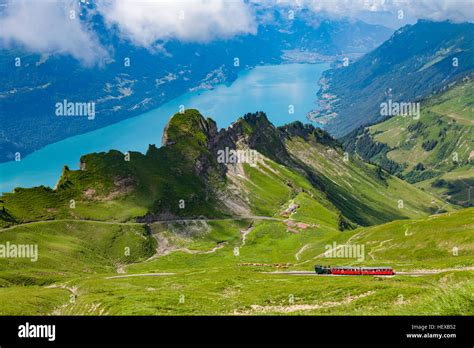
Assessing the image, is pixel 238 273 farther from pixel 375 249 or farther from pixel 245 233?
pixel 245 233

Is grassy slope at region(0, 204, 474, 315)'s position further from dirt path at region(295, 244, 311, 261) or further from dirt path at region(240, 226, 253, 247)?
dirt path at region(240, 226, 253, 247)

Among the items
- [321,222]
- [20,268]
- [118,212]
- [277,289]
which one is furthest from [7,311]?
[321,222]

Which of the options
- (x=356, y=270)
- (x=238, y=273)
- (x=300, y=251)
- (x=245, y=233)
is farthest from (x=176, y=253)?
(x=356, y=270)

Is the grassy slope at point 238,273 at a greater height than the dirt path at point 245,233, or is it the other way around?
the dirt path at point 245,233

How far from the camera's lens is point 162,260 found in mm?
152000

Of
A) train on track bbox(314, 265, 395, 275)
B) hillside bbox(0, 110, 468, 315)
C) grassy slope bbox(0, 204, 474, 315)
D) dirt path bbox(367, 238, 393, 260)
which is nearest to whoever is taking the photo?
grassy slope bbox(0, 204, 474, 315)

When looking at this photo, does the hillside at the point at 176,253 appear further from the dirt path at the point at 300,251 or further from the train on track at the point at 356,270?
the train on track at the point at 356,270

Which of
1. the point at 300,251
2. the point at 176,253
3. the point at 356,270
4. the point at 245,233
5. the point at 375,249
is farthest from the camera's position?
the point at 245,233

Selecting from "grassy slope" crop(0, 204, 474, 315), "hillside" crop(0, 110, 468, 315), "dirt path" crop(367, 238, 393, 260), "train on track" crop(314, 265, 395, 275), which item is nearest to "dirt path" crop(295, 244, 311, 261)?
"hillside" crop(0, 110, 468, 315)

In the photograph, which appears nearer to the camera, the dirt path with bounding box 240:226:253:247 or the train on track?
the train on track

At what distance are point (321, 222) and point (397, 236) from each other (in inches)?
3019

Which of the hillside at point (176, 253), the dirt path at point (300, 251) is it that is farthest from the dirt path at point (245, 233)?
the dirt path at point (300, 251)

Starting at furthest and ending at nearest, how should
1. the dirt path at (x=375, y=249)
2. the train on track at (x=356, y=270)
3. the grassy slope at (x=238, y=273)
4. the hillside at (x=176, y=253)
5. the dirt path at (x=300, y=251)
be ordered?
the dirt path at (x=300, y=251)
the dirt path at (x=375, y=249)
the train on track at (x=356, y=270)
the hillside at (x=176, y=253)
the grassy slope at (x=238, y=273)
